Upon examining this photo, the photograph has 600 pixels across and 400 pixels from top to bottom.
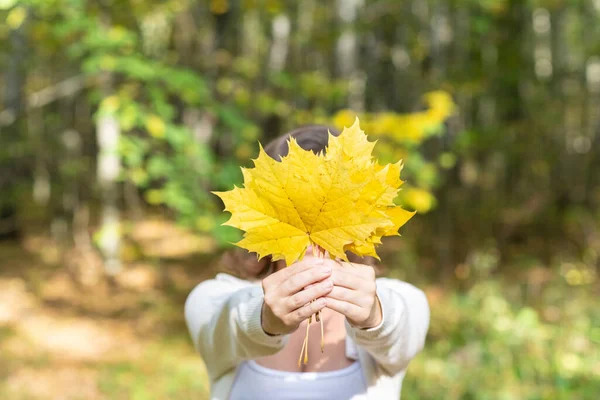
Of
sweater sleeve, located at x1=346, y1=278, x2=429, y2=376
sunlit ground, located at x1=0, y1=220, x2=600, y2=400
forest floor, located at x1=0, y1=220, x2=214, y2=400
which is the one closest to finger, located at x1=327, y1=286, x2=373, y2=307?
sweater sleeve, located at x1=346, y1=278, x2=429, y2=376

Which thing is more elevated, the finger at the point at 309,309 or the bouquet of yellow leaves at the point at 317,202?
the bouquet of yellow leaves at the point at 317,202

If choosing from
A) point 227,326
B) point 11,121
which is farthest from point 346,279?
point 11,121

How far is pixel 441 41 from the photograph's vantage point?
9.27 meters

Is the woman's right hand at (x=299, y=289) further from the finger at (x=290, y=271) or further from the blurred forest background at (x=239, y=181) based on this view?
the blurred forest background at (x=239, y=181)

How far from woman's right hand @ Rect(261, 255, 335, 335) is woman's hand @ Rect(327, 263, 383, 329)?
0.01 metres

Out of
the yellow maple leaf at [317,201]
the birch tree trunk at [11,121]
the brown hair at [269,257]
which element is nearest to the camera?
the yellow maple leaf at [317,201]

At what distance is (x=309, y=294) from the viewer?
905 mm

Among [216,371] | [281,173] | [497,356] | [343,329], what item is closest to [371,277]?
[281,173]

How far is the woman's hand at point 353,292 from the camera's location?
36.5 inches

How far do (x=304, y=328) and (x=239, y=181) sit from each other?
3.00 metres

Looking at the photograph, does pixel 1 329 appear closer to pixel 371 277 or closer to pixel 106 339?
pixel 106 339

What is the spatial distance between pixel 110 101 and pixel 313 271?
3.50 m

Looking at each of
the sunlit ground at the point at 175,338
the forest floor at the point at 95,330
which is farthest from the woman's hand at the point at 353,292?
the forest floor at the point at 95,330

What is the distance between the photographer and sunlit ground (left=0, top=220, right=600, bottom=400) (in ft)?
13.7
